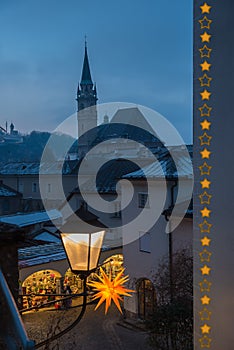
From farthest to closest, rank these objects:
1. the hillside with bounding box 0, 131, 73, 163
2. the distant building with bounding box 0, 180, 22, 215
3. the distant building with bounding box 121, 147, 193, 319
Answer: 1. the hillside with bounding box 0, 131, 73, 163
2. the distant building with bounding box 0, 180, 22, 215
3. the distant building with bounding box 121, 147, 193, 319

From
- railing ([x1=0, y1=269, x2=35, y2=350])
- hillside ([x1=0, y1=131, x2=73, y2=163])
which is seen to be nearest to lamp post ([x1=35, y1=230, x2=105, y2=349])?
railing ([x1=0, y1=269, x2=35, y2=350])

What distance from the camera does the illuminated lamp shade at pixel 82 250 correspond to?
2396 mm

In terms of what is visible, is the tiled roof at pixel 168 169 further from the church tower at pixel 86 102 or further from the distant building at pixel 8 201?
the church tower at pixel 86 102

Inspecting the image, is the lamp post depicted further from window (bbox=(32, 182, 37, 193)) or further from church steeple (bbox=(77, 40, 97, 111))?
church steeple (bbox=(77, 40, 97, 111))

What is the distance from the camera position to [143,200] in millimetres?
11109

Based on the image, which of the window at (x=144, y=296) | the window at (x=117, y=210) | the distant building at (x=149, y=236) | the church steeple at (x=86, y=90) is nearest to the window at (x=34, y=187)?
the window at (x=117, y=210)

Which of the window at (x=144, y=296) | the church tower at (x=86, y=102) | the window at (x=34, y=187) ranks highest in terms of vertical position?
the church tower at (x=86, y=102)

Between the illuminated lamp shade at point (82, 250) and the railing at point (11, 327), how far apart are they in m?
1.13

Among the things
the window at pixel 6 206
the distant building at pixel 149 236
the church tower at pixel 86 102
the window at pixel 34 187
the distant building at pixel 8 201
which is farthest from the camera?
the church tower at pixel 86 102

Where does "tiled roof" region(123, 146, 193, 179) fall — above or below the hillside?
below

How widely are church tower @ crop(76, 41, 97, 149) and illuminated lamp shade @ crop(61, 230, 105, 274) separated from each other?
51.3 metres

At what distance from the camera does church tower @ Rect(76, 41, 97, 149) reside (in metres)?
55.1

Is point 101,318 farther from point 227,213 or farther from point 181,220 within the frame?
point 227,213

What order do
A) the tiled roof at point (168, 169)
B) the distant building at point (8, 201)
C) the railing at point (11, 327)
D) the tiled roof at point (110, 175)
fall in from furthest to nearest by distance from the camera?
the distant building at point (8, 201) < the tiled roof at point (110, 175) < the tiled roof at point (168, 169) < the railing at point (11, 327)
